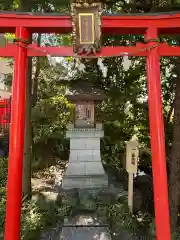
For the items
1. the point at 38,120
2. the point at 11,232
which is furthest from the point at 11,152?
the point at 38,120

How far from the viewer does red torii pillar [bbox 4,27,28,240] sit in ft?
14.8

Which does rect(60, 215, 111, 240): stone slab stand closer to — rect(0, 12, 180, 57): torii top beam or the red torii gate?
the red torii gate

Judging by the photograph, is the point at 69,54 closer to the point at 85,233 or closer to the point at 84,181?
the point at 85,233

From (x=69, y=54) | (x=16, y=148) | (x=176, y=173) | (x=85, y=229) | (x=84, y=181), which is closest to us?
(x=16, y=148)

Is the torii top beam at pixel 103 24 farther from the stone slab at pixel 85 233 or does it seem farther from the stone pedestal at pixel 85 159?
the stone pedestal at pixel 85 159

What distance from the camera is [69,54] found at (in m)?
4.75

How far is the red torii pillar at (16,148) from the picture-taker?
4.50 meters

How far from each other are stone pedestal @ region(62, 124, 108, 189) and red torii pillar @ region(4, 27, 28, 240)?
5.22 metres

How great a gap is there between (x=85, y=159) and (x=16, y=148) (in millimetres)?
5699

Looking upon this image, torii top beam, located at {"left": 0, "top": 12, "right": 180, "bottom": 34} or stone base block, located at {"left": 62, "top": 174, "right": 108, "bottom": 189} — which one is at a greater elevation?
torii top beam, located at {"left": 0, "top": 12, "right": 180, "bottom": 34}

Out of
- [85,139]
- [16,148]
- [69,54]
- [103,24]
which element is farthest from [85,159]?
[103,24]

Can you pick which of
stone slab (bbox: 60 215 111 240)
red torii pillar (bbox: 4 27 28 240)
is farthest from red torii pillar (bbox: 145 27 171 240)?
red torii pillar (bbox: 4 27 28 240)

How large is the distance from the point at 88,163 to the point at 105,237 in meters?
4.08

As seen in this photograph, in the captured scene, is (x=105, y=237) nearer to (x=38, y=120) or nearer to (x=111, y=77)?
(x=111, y=77)
